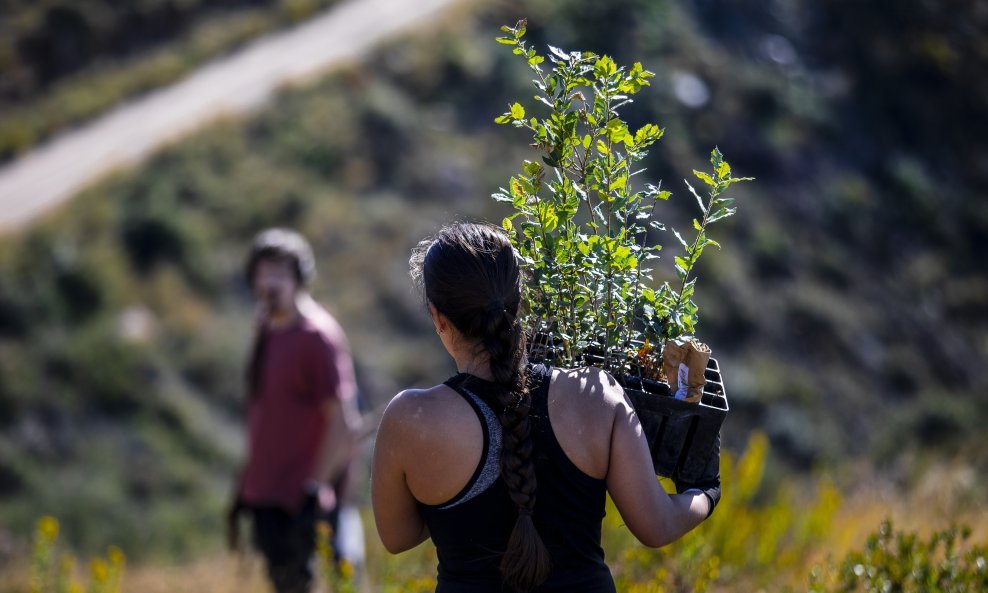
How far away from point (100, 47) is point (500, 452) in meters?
17.0

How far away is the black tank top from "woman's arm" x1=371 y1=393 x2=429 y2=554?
0.06m

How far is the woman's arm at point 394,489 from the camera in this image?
2088 mm

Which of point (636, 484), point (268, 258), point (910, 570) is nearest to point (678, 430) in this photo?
point (636, 484)

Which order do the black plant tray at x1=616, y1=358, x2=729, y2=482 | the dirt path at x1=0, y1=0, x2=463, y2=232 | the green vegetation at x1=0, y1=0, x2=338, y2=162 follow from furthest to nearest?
the green vegetation at x1=0, y1=0, x2=338, y2=162 < the dirt path at x1=0, y1=0, x2=463, y2=232 < the black plant tray at x1=616, y1=358, x2=729, y2=482

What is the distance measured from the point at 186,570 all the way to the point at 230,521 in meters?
3.19

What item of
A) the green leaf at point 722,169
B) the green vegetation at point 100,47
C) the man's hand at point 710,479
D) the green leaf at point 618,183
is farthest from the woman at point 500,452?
the green vegetation at point 100,47

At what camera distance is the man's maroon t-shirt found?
4.50 m

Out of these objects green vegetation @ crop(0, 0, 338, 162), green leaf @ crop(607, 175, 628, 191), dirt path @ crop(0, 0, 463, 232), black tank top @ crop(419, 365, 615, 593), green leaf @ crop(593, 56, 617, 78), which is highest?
green vegetation @ crop(0, 0, 338, 162)

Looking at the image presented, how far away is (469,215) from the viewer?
9273 millimetres

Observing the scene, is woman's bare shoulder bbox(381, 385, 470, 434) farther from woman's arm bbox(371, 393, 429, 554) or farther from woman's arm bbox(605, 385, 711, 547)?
woman's arm bbox(605, 385, 711, 547)

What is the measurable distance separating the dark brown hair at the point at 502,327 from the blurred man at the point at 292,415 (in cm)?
245

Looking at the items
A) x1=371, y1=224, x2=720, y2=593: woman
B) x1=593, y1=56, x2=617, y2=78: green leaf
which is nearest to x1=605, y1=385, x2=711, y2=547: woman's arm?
x1=371, y1=224, x2=720, y2=593: woman

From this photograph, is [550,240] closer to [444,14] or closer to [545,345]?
[545,345]

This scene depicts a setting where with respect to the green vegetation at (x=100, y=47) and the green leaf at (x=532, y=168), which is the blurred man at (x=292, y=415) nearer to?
the green leaf at (x=532, y=168)
